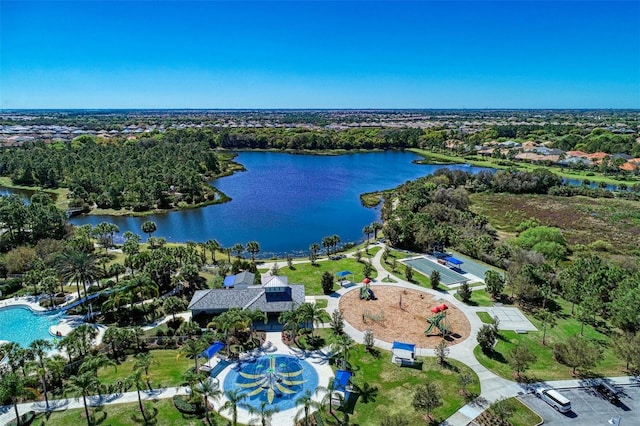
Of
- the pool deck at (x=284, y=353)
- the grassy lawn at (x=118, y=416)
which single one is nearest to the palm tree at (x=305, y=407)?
the pool deck at (x=284, y=353)

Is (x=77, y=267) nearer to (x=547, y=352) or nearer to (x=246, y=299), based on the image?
(x=246, y=299)

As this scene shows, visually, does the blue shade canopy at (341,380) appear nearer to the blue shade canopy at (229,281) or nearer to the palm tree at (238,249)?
the blue shade canopy at (229,281)

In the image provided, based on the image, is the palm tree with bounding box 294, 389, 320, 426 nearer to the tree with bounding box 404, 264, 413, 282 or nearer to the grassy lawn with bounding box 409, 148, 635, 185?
the tree with bounding box 404, 264, 413, 282

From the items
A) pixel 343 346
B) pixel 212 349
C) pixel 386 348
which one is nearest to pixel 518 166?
pixel 386 348

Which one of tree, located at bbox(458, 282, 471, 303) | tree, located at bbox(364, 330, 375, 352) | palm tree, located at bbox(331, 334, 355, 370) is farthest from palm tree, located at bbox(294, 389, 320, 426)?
tree, located at bbox(458, 282, 471, 303)

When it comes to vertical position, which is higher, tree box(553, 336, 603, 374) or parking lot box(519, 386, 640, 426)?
tree box(553, 336, 603, 374)

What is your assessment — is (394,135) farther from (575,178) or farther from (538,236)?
(538,236)

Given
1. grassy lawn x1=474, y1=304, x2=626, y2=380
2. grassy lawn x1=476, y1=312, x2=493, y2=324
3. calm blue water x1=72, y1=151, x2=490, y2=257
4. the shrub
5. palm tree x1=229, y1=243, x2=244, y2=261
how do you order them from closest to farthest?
1. the shrub
2. grassy lawn x1=474, y1=304, x2=626, y2=380
3. grassy lawn x1=476, y1=312, x2=493, y2=324
4. palm tree x1=229, y1=243, x2=244, y2=261
5. calm blue water x1=72, y1=151, x2=490, y2=257
